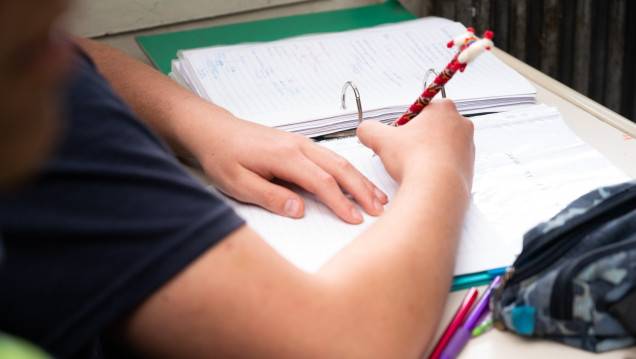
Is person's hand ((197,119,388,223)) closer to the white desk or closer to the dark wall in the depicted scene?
the white desk

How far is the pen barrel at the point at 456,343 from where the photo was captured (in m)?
0.62

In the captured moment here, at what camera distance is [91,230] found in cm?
46

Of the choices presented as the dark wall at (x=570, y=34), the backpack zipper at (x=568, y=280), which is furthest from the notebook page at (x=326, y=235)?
the dark wall at (x=570, y=34)

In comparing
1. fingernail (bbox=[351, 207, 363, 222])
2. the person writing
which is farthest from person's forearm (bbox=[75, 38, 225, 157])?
the person writing

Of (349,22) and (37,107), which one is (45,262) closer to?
(37,107)

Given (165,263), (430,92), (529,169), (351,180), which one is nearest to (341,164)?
(351,180)

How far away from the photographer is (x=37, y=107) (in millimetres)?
264

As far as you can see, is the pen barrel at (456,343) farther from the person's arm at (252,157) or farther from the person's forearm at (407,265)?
the person's arm at (252,157)

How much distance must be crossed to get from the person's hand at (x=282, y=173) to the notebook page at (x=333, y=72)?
Result: 5.4 inches

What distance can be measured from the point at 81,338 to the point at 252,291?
13 centimetres

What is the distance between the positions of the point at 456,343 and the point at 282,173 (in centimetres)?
31

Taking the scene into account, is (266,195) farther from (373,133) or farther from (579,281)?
(579,281)

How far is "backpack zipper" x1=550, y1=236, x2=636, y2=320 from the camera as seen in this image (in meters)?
0.60

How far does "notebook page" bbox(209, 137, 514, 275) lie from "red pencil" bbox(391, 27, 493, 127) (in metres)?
0.10
